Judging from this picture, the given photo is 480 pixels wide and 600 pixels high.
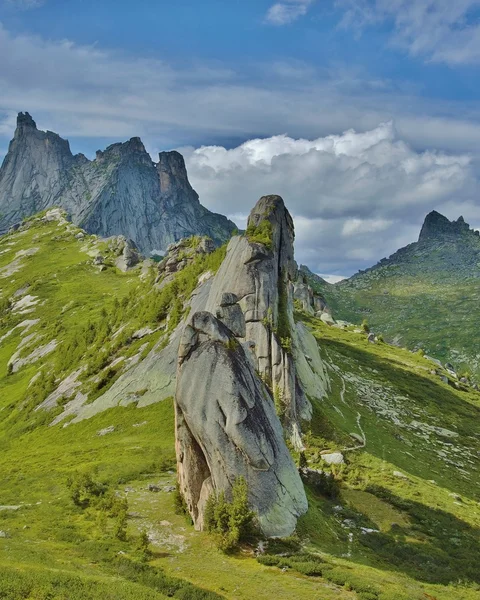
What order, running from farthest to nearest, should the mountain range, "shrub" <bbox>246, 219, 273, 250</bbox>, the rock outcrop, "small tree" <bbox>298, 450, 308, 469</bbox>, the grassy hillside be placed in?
the rock outcrop → "shrub" <bbox>246, 219, 273, 250</bbox> → "small tree" <bbox>298, 450, 308, 469</bbox> → the mountain range → the grassy hillside

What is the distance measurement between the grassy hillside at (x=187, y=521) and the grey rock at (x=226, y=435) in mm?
2382

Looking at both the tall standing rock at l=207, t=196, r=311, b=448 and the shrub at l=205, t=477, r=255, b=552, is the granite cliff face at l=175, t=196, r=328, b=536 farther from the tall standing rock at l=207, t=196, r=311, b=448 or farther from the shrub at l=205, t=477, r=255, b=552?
the tall standing rock at l=207, t=196, r=311, b=448

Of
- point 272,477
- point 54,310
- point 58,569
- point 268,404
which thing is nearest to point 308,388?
point 268,404

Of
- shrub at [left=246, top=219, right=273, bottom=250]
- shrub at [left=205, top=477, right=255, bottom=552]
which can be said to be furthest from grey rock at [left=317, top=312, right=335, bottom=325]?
shrub at [left=205, top=477, right=255, bottom=552]

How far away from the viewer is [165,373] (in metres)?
71.1

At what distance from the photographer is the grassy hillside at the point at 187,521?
27078 mm

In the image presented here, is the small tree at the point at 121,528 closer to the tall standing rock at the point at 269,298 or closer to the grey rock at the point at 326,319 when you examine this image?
the tall standing rock at the point at 269,298

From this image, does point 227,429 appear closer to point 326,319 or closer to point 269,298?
point 269,298

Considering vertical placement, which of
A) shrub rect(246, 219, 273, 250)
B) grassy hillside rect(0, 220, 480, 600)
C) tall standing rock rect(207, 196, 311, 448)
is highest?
shrub rect(246, 219, 273, 250)

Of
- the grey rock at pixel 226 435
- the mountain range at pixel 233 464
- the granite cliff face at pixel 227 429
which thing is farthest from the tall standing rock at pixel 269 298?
the grey rock at pixel 226 435

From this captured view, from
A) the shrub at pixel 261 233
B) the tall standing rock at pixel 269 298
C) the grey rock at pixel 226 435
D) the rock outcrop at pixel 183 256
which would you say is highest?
the rock outcrop at pixel 183 256

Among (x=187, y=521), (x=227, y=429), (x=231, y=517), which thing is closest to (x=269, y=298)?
(x=227, y=429)

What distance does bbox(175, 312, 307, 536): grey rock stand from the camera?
35.0 m

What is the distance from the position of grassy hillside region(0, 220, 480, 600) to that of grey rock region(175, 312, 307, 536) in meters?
2.38
